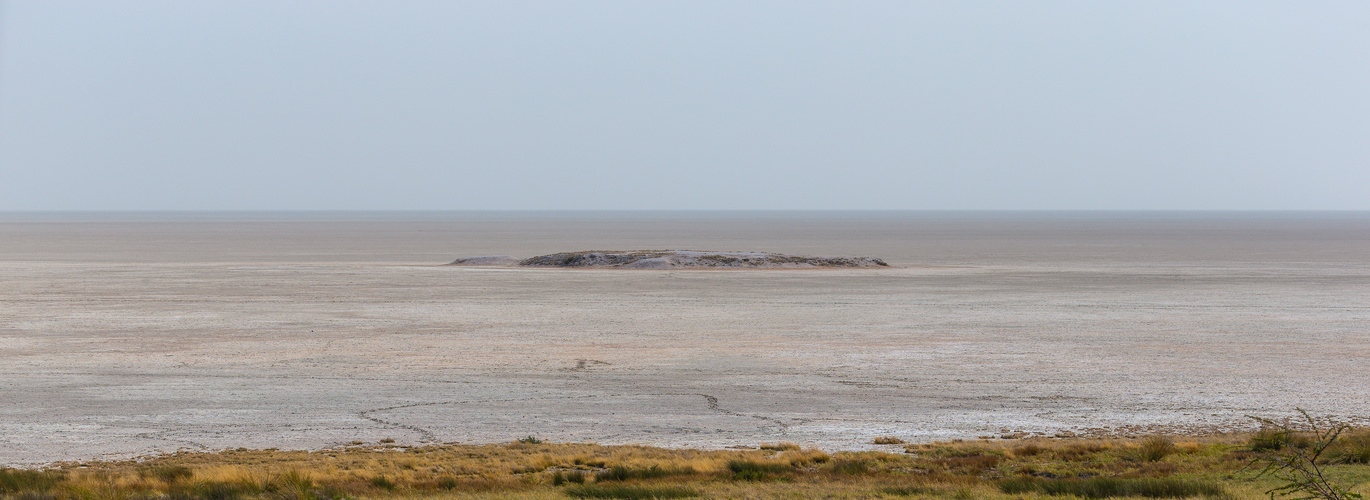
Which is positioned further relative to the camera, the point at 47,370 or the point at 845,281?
the point at 845,281

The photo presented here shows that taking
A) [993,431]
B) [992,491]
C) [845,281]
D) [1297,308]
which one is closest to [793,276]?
[845,281]

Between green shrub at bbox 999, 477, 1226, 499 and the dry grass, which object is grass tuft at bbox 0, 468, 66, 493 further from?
green shrub at bbox 999, 477, 1226, 499

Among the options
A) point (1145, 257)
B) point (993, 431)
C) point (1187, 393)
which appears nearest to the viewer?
point (993, 431)

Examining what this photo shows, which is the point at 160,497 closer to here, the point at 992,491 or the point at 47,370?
the point at 992,491

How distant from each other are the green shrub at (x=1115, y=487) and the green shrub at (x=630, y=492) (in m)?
3.03

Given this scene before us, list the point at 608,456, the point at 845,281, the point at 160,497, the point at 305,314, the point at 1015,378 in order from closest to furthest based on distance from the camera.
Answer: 1. the point at 160,497
2. the point at 608,456
3. the point at 1015,378
4. the point at 305,314
5. the point at 845,281

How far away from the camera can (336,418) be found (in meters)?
17.2

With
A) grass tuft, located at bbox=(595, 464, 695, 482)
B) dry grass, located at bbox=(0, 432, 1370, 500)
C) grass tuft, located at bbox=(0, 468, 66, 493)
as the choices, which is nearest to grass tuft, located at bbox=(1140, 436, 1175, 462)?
dry grass, located at bbox=(0, 432, 1370, 500)

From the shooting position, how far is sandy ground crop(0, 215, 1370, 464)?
16.8 meters

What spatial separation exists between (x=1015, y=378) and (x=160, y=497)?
14668 millimetres

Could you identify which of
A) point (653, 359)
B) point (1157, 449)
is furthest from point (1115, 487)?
point (653, 359)

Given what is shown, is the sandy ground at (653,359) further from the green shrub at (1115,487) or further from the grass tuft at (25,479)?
the green shrub at (1115,487)

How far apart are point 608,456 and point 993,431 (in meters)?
5.41

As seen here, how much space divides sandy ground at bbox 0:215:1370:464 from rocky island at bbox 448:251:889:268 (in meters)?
10.5
